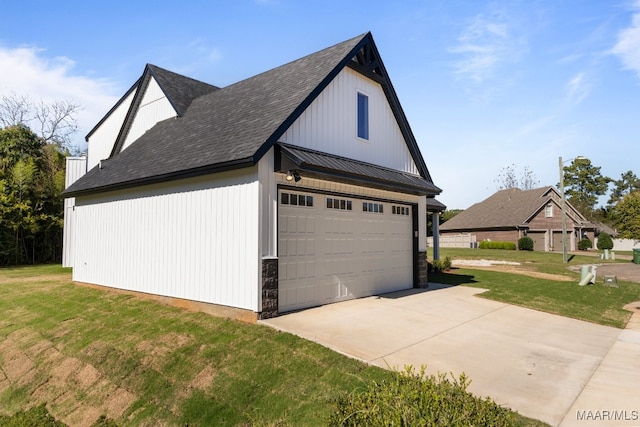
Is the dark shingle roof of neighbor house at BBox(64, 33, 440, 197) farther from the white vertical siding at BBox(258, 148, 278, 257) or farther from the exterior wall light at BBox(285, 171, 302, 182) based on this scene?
the exterior wall light at BBox(285, 171, 302, 182)

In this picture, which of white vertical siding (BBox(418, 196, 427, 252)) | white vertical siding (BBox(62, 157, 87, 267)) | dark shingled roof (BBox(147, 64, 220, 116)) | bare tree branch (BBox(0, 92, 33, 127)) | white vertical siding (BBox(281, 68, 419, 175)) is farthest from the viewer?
bare tree branch (BBox(0, 92, 33, 127))

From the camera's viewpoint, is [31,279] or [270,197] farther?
[31,279]

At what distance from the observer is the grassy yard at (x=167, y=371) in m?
5.06

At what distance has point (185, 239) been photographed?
9.10m

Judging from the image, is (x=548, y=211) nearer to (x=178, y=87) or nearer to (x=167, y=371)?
(x=178, y=87)

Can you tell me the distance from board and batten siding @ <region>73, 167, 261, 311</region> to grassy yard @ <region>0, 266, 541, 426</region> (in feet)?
2.55

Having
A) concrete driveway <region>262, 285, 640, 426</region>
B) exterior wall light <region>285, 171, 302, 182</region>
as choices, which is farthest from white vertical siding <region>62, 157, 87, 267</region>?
concrete driveway <region>262, 285, 640, 426</region>

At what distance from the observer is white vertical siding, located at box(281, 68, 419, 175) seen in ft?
31.1

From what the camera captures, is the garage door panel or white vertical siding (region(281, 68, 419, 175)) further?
white vertical siding (region(281, 68, 419, 175))

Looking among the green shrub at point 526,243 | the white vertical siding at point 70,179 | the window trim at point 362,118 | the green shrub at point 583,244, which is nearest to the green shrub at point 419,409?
the window trim at point 362,118

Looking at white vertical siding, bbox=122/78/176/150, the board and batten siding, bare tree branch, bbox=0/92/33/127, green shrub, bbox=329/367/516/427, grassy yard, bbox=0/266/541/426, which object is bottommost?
grassy yard, bbox=0/266/541/426

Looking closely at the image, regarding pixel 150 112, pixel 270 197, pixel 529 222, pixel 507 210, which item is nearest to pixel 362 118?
pixel 270 197

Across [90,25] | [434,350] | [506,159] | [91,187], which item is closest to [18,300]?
[91,187]

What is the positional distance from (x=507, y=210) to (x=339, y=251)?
3735 cm
